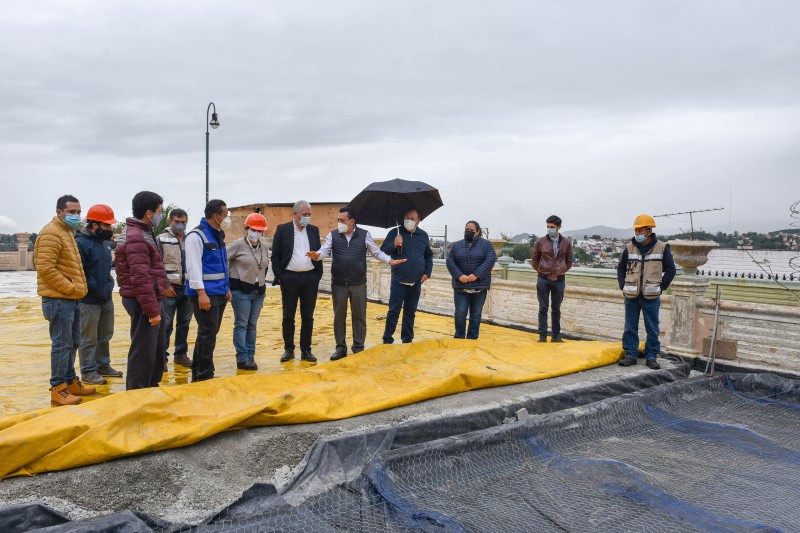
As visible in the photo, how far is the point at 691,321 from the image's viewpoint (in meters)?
6.62

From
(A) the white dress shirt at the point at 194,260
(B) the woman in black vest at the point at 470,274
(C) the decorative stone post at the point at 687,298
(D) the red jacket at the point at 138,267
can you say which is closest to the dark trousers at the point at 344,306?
(B) the woman in black vest at the point at 470,274

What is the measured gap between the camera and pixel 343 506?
9.36 feet

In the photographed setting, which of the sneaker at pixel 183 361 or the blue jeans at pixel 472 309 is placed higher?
the blue jeans at pixel 472 309

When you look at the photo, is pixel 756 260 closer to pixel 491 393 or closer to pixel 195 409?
pixel 491 393

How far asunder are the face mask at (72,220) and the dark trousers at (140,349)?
0.78 metres

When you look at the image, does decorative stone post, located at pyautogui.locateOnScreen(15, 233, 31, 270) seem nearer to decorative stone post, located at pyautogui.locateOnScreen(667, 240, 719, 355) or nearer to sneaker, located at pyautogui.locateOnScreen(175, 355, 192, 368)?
sneaker, located at pyautogui.locateOnScreen(175, 355, 192, 368)

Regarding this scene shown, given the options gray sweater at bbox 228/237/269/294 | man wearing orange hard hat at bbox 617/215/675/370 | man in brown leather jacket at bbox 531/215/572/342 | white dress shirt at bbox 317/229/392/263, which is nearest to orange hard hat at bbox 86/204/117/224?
gray sweater at bbox 228/237/269/294

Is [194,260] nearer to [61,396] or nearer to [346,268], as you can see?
[61,396]

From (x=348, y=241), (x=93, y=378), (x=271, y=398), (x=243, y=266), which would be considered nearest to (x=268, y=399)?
(x=271, y=398)

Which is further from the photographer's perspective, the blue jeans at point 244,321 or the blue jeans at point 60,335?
the blue jeans at point 244,321

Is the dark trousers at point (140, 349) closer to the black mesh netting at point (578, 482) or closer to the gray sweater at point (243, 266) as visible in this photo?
the gray sweater at point (243, 266)

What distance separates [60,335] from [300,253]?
2517mm

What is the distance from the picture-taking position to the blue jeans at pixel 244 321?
19.0 feet

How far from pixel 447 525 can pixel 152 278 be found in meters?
3.25
